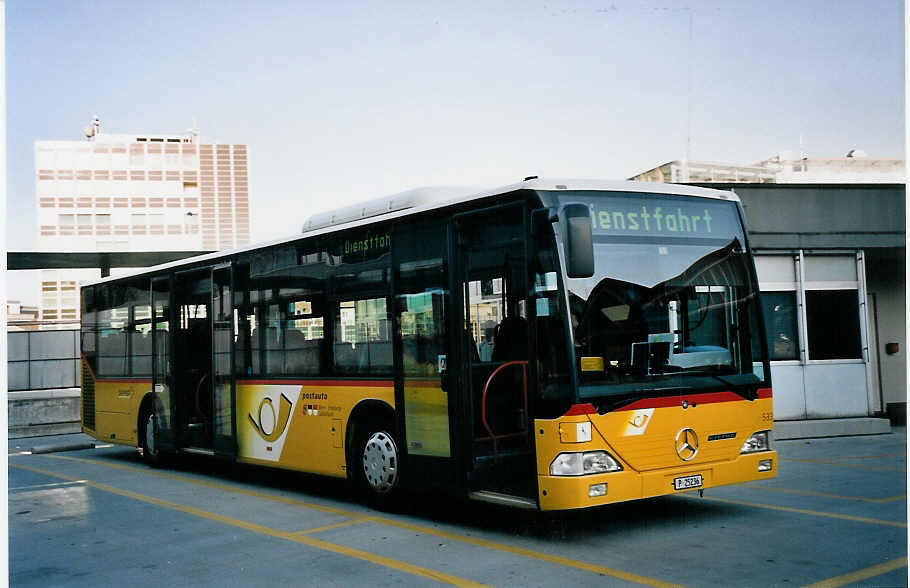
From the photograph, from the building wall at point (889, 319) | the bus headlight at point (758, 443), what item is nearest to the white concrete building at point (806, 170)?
the building wall at point (889, 319)

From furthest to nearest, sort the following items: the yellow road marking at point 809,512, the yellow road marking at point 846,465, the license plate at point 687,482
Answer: the yellow road marking at point 846,465 < the yellow road marking at point 809,512 < the license plate at point 687,482

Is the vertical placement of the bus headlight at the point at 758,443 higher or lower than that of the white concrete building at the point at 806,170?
lower

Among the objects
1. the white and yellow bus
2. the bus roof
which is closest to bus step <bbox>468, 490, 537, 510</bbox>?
the white and yellow bus

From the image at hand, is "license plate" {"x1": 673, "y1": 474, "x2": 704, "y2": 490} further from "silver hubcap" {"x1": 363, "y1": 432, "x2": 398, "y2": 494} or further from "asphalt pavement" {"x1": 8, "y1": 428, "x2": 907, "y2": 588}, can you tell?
"silver hubcap" {"x1": 363, "y1": 432, "x2": 398, "y2": 494}

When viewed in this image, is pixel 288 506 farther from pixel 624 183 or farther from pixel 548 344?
pixel 624 183

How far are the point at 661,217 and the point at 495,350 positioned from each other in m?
1.82

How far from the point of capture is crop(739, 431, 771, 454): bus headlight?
8461mm

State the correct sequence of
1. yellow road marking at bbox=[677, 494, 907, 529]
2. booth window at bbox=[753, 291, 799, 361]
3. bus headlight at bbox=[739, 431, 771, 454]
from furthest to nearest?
booth window at bbox=[753, 291, 799, 361] → bus headlight at bbox=[739, 431, 771, 454] → yellow road marking at bbox=[677, 494, 907, 529]

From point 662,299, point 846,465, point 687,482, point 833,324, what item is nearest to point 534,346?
point 662,299

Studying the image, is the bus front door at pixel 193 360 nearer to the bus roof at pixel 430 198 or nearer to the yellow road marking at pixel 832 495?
the bus roof at pixel 430 198

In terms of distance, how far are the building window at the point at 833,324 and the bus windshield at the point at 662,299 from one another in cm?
870

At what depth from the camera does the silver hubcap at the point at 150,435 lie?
14.7 meters

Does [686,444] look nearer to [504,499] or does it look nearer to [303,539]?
[504,499]

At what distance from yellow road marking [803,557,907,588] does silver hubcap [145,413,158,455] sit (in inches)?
424
